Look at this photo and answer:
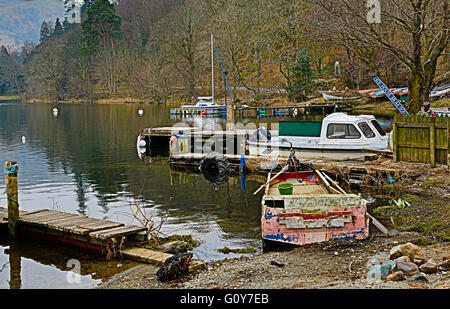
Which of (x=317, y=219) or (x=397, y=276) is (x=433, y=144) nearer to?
(x=317, y=219)

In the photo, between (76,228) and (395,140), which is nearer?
(76,228)

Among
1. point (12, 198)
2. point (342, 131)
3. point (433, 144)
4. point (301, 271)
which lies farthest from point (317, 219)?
point (342, 131)

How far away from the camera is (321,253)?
1311cm

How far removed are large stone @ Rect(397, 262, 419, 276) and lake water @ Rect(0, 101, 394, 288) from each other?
5677 millimetres

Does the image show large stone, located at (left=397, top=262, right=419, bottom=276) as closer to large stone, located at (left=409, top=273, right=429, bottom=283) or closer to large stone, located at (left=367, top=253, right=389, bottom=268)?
large stone, located at (left=409, top=273, right=429, bottom=283)

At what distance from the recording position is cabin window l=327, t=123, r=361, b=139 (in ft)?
82.7

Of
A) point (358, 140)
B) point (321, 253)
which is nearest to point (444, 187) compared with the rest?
point (358, 140)

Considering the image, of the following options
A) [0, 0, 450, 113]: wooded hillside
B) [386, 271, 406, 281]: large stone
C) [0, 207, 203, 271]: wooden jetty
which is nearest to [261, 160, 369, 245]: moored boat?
[0, 207, 203, 271]: wooden jetty

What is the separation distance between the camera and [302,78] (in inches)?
2830

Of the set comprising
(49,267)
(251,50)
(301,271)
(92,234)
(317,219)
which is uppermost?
(251,50)

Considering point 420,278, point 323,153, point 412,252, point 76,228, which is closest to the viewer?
point 420,278

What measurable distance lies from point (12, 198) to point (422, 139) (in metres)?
15.8
